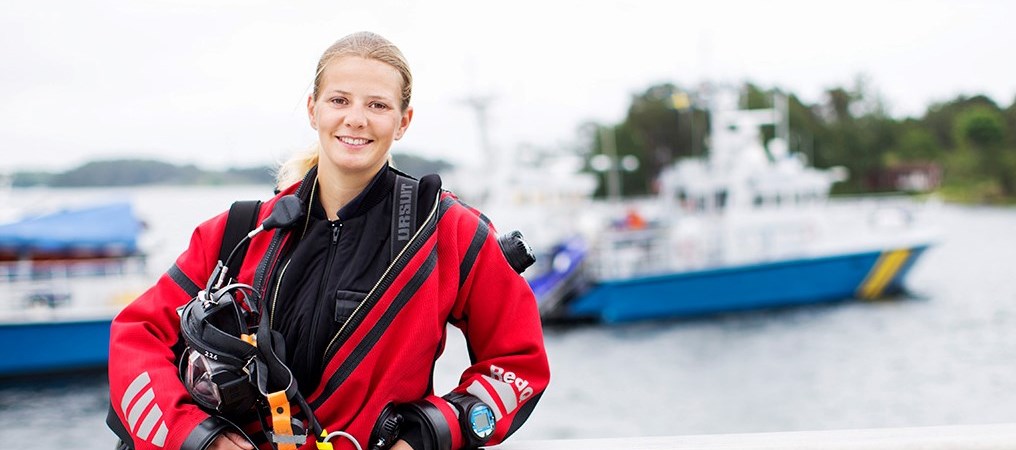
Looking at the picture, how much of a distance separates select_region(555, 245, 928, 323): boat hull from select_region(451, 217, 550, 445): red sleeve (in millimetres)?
21041

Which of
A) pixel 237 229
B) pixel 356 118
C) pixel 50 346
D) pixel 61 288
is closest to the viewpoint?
pixel 356 118

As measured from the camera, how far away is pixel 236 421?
1643 mm

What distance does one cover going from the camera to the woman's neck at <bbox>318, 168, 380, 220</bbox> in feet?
5.63

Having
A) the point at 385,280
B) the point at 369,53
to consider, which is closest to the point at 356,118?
the point at 369,53

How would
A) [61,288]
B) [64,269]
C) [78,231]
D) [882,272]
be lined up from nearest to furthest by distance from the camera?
[61,288], [64,269], [78,231], [882,272]

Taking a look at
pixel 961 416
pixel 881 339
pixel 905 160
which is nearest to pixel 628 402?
pixel 961 416

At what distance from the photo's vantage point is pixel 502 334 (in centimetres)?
170

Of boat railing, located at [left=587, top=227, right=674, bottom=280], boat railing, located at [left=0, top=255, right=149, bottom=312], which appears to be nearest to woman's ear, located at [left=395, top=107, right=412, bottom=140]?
boat railing, located at [left=0, top=255, right=149, bottom=312]

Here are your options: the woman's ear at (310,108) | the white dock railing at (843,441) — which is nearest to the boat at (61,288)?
the woman's ear at (310,108)

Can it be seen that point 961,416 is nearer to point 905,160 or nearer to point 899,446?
point 899,446

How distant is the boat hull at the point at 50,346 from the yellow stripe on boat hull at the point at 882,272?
19421mm

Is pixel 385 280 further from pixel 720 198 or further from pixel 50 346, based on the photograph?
pixel 720 198

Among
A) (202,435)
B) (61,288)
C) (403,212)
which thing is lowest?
(61,288)

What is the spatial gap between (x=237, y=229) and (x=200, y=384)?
325 millimetres
